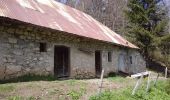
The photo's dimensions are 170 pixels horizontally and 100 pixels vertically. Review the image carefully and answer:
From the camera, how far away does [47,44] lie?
48.3ft

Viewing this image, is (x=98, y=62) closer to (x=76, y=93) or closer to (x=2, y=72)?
(x=2, y=72)

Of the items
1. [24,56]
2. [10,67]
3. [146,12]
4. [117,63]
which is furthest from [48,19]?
[146,12]

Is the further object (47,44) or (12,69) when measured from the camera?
(47,44)

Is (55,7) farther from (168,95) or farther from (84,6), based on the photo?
(84,6)

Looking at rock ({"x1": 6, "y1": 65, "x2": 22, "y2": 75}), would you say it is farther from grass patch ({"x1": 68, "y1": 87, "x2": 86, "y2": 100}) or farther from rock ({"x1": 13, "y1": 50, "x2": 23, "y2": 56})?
grass patch ({"x1": 68, "y1": 87, "x2": 86, "y2": 100})

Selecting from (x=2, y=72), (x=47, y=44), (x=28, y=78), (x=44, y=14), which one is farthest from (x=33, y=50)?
(x=44, y=14)

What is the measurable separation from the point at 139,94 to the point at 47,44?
5.18 meters

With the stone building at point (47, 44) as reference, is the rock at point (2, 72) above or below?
below

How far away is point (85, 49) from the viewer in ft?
58.7

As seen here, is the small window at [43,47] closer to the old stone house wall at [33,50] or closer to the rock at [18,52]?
the old stone house wall at [33,50]

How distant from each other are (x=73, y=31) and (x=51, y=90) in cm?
635

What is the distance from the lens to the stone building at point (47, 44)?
12.6 metres

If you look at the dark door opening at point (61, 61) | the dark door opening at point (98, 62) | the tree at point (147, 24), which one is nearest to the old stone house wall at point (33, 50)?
the dark door opening at point (61, 61)

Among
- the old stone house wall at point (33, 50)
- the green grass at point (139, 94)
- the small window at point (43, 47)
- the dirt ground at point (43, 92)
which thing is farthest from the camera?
the small window at point (43, 47)
